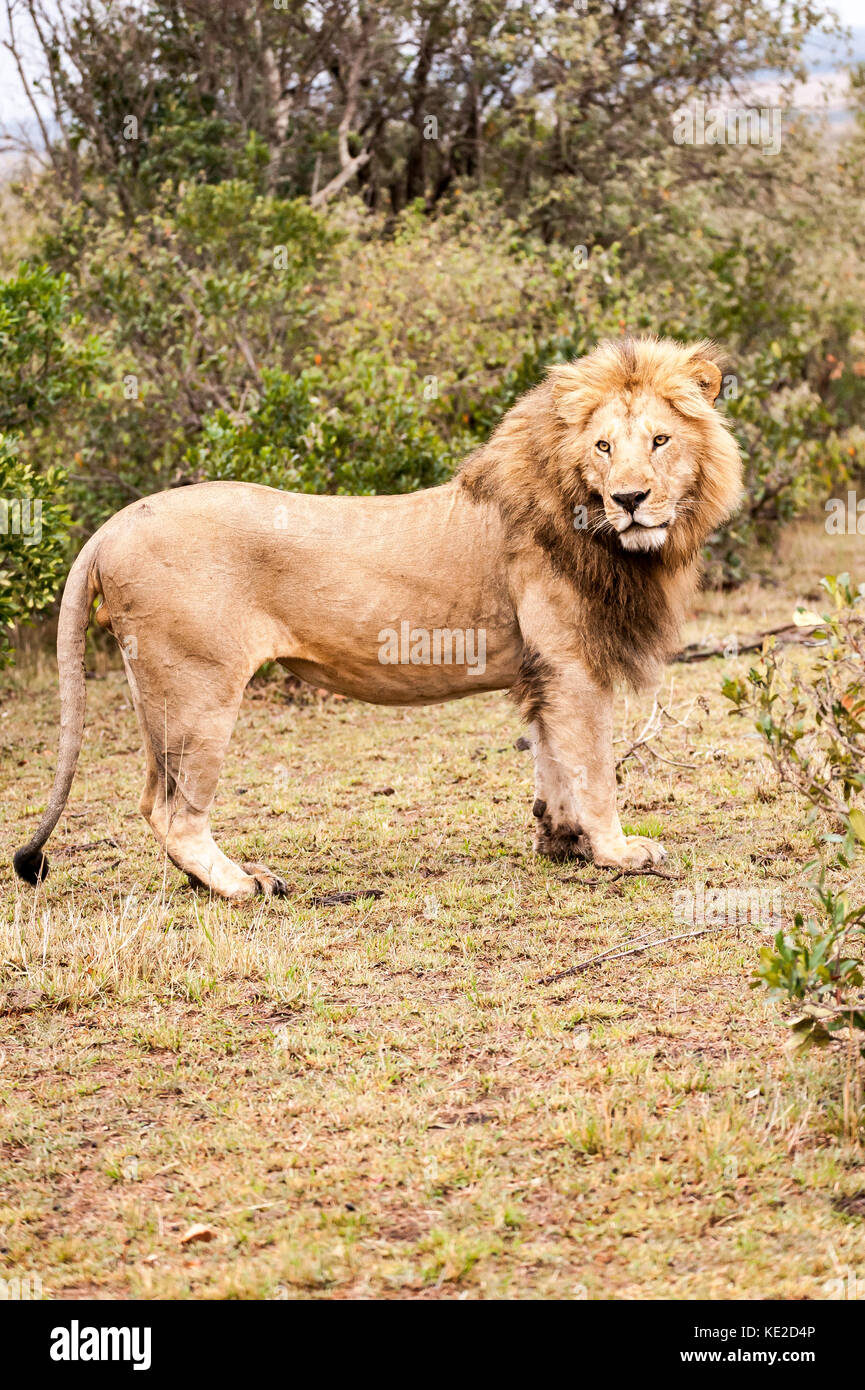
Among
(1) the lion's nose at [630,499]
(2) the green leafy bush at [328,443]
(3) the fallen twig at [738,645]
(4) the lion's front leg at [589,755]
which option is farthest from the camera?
(3) the fallen twig at [738,645]

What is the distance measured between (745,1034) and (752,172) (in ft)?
50.4

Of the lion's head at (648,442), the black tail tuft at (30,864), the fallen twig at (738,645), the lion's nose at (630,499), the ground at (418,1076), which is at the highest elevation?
the lion's head at (648,442)

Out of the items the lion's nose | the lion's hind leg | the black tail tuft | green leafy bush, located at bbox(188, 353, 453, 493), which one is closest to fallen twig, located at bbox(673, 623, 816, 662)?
green leafy bush, located at bbox(188, 353, 453, 493)

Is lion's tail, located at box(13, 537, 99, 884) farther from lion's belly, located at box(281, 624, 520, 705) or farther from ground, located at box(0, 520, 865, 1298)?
lion's belly, located at box(281, 624, 520, 705)

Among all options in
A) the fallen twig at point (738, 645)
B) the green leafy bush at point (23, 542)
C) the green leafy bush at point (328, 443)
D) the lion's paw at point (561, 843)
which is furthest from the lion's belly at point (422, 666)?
the fallen twig at point (738, 645)

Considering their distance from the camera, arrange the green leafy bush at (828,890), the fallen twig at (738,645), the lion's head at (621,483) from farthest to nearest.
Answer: the fallen twig at (738,645)
the lion's head at (621,483)
the green leafy bush at (828,890)

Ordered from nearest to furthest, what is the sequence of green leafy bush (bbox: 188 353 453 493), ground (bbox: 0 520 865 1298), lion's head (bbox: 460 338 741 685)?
1. ground (bbox: 0 520 865 1298)
2. lion's head (bbox: 460 338 741 685)
3. green leafy bush (bbox: 188 353 453 493)

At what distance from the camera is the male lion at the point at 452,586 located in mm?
5016

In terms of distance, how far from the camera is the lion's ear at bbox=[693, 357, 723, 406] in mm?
5129

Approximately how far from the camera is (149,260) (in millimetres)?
12859

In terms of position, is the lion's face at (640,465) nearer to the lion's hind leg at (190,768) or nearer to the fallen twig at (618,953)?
the fallen twig at (618,953)

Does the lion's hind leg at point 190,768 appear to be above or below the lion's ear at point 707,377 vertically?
below
